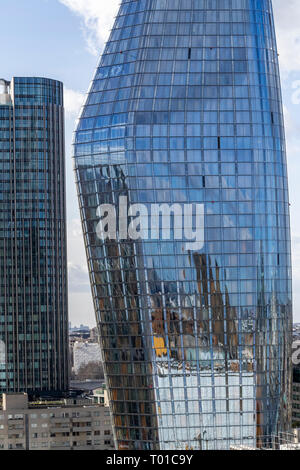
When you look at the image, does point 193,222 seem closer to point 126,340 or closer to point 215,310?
point 215,310

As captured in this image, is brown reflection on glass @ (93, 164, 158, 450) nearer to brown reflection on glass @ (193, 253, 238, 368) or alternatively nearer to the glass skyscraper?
the glass skyscraper

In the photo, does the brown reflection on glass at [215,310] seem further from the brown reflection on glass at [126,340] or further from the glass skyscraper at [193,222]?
the brown reflection on glass at [126,340]

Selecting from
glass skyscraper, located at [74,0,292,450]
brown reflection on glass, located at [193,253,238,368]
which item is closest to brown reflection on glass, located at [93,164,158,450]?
glass skyscraper, located at [74,0,292,450]

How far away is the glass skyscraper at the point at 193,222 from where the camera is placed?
165 metres

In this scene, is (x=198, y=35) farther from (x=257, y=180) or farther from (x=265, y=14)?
(x=257, y=180)

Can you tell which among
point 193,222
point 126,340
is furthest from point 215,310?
point 126,340

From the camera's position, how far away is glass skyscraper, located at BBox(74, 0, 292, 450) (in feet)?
541

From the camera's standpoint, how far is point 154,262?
164375 mm

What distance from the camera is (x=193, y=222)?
16650cm

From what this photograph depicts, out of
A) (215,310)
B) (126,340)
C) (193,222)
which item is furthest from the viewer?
(193,222)

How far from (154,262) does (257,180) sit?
19.4 m

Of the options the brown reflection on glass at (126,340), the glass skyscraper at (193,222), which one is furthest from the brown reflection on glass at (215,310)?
the brown reflection on glass at (126,340)

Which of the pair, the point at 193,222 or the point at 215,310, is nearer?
the point at 215,310
